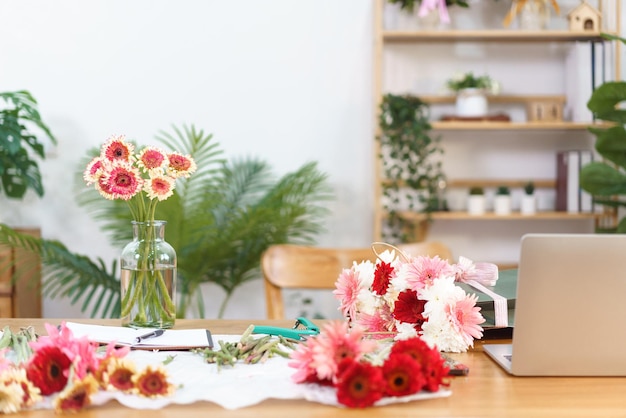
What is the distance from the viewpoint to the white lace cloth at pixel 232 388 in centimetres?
105

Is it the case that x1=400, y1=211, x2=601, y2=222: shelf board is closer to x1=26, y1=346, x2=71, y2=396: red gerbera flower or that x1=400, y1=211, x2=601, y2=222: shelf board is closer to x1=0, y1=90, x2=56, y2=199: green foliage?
x1=0, y1=90, x2=56, y2=199: green foliage

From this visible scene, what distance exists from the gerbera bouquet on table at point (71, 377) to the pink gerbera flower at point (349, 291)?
0.50m

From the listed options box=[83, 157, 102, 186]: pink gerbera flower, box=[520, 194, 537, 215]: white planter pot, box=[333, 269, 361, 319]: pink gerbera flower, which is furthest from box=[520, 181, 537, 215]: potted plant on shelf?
box=[83, 157, 102, 186]: pink gerbera flower

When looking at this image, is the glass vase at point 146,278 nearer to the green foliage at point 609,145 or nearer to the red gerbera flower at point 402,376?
the red gerbera flower at point 402,376

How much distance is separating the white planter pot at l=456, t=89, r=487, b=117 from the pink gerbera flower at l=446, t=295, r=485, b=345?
232 centimetres

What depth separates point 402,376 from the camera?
1079mm

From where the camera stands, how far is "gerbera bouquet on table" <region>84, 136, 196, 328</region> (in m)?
1.47

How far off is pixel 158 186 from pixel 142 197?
0.07 metres

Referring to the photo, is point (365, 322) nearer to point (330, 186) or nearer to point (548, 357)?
point (548, 357)

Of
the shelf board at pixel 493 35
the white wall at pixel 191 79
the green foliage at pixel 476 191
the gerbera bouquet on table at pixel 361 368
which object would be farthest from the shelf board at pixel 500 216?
the gerbera bouquet on table at pixel 361 368

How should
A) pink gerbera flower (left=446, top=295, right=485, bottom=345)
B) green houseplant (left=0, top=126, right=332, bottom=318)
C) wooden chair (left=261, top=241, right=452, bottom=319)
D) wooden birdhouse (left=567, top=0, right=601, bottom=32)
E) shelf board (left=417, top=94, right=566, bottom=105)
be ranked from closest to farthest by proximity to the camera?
pink gerbera flower (left=446, top=295, right=485, bottom=345) < wooden chair (left=261, top=241, right=452, bottom=319) < green houseplant (left=0, top=126, right=332, bottom=318) < wooden birdhouse (left=567, top=0, right=601, bottom=32) < shelf board (left=417, top=94, right=566, bottom=105)

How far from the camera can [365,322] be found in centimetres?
Answer: 149

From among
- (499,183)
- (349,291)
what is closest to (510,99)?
(499,183)

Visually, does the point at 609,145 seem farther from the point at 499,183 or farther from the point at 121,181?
the point at 121,181
